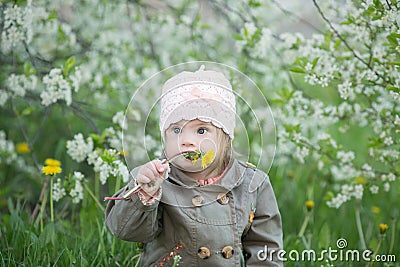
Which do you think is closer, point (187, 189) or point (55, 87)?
point (187, 189)

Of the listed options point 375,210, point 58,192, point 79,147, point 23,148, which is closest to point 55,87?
point 79,147

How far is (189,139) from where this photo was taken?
1.62 m

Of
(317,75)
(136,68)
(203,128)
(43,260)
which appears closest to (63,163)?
(136,68)

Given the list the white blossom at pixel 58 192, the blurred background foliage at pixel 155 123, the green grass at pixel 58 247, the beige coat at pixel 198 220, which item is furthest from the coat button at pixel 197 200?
the white blossom at pixel 58 192

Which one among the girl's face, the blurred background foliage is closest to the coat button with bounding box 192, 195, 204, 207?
the girl's face

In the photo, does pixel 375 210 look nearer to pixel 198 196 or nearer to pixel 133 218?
pixel 198 196

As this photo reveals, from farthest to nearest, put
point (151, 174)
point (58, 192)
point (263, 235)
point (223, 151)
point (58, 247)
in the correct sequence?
Answer: point (58, 192) → point (58, 247) → point (263, 235) → point (223, 151) → point (151, 174)

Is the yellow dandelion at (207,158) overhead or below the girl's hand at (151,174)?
overhead

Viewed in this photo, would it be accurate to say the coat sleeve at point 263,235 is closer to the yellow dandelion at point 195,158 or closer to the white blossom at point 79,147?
the yellow dandelion at point 195,158

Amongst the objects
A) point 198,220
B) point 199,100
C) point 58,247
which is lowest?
point 58,247

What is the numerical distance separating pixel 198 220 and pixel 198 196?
8 centimetres

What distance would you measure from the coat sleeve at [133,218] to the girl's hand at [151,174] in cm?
6

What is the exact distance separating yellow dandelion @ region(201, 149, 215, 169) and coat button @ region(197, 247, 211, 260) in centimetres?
27

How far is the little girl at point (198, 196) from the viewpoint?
1.63 meters
